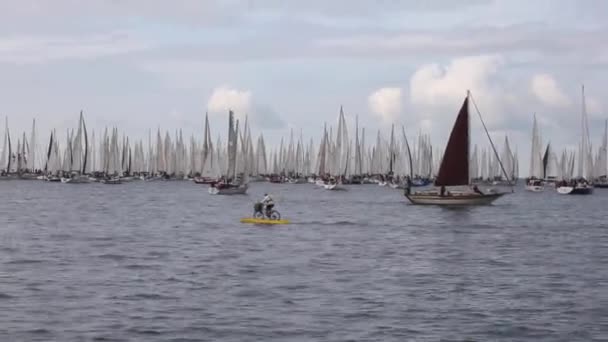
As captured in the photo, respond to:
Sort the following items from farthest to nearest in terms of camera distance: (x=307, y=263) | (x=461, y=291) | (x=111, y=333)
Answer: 1. (x=307, y=263)
2. (x=461, y=291)
3. (x=111, y=333)

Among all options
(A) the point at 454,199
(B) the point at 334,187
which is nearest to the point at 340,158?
(B) the point at 334,187

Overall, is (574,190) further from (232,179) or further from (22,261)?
(22,261)

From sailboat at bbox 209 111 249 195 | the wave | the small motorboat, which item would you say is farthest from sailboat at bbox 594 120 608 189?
the wave

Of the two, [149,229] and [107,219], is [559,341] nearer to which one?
[149,229]

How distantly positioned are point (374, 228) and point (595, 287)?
35904 millimetres

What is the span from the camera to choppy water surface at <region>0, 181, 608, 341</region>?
93.9 ft

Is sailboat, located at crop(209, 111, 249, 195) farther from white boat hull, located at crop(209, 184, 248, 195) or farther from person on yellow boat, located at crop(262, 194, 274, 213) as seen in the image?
person on yellow boat, located at crop(262, 194, 274, 213)

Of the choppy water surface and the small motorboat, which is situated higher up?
the small motorboat

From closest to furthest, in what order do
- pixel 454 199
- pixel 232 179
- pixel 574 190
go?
pixel 454 199
pixel 232 179
pixel 574 190

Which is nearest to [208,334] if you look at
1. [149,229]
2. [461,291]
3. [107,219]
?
[461,291]

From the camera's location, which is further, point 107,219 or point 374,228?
point 107,219

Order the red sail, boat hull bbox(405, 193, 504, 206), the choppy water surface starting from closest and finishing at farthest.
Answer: the choppy water surface < the red sail < boat hull bbox(405, 193, 504, 206)

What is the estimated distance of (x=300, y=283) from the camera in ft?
126

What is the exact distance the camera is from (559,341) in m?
27.5
